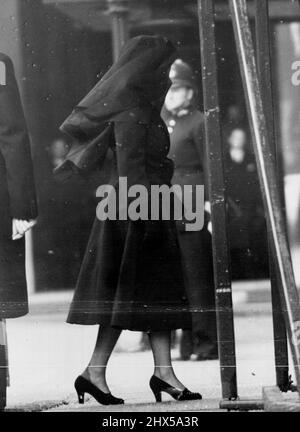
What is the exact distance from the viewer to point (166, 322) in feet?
16.0

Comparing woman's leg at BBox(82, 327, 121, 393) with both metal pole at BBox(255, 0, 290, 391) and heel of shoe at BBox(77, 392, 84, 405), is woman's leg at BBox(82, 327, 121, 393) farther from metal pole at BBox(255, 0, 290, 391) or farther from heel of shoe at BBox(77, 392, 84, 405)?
metal pole at BBox(255, 0, 290, 391)

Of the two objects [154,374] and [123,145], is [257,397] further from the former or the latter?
[123,145]

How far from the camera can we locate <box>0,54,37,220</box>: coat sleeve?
4832 mm

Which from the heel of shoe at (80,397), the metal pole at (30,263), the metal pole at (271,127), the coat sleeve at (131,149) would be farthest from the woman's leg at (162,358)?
the coat sleeve at (131,149)

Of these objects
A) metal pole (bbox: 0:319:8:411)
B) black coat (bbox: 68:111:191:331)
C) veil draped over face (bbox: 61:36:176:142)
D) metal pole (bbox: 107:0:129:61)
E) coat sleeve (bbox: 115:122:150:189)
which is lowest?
metal pole (bbox: 0:319:8:411)

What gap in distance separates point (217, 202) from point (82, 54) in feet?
2.69

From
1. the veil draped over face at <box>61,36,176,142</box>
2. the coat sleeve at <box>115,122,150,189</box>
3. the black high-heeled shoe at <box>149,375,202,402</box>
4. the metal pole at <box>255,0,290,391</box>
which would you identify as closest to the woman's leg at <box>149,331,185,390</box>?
the black high-heeled shoe at <box>149,375,202,402</box>

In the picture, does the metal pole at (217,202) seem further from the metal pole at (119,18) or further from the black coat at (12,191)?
the black coat at (12,191)

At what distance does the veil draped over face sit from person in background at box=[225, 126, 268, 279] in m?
0.37

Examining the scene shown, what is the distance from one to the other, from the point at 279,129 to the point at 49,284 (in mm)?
1139

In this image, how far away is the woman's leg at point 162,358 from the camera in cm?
489

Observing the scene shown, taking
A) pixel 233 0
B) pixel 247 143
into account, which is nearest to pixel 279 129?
pixel 247 143

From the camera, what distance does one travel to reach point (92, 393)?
4.91m

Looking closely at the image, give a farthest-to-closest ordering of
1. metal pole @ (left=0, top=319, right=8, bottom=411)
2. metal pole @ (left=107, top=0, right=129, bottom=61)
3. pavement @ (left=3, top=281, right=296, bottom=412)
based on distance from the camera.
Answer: metal pole @ (left=0, top=319, right=8, bottom=411) → pavement @ (left=3, top=281, right=296, bottom=412) → metal pole @ (left=107, top=0, right=129, bottom=61)
